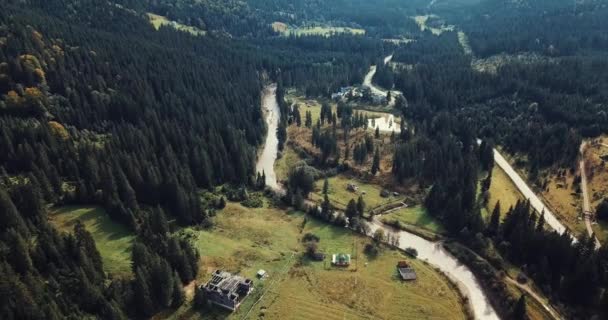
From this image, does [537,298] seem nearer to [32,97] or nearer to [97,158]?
[97,158]

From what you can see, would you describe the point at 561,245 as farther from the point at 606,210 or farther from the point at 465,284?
the point at 606,210

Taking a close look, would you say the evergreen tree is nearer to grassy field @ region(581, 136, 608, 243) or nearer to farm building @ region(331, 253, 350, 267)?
farm building @ region(331, 253, 350, 267)

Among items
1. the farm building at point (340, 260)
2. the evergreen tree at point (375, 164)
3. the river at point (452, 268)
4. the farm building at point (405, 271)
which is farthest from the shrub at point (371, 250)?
the evergreen tree at point (375, 164)

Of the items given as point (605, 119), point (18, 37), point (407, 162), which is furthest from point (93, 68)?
point (605, 119)

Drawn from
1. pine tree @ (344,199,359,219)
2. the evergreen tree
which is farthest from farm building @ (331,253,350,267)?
the evergreen tree

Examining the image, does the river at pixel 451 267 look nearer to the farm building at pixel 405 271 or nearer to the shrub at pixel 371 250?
the shrub at pixel 371 250
